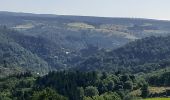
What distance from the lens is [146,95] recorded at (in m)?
139

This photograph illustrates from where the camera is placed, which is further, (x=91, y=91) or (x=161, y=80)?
(x=161, y=80)

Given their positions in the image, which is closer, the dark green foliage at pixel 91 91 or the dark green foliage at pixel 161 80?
the dark green foliage at pixel 91 91

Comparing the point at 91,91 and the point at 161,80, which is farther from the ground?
the point at 161,80

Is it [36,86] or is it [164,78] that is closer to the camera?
[164,78]

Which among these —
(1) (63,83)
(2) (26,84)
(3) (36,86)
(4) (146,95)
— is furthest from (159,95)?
(2) (26,84)

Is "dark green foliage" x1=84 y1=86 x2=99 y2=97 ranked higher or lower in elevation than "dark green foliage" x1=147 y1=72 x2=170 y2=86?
lower

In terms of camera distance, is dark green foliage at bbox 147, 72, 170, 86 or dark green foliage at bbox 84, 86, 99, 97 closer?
dark green foliage at bbox 84, 86, 99, 97

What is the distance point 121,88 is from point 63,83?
2447cm

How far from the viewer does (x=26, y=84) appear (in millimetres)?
195750

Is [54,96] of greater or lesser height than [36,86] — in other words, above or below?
above

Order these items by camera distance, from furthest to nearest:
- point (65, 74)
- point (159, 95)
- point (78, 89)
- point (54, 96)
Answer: point (65, 74)
point (78, 89)
point (159, 95)
point (54, 96)

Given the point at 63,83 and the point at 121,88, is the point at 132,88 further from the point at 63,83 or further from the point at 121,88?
the point at 63,83

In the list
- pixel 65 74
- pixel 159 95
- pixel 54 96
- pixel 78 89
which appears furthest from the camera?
pixel 65 74

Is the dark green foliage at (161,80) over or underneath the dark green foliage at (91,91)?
over
